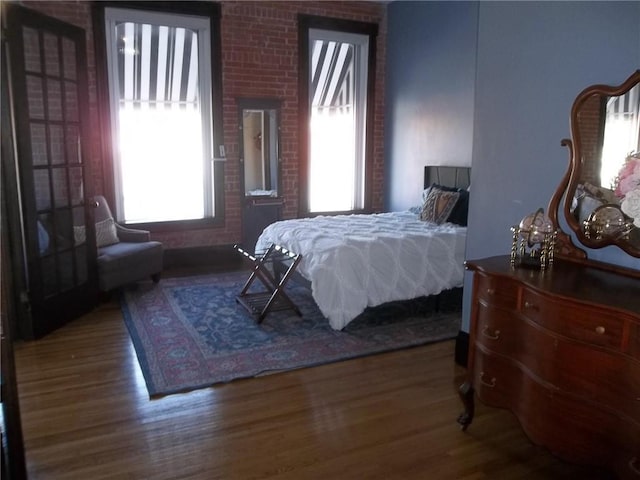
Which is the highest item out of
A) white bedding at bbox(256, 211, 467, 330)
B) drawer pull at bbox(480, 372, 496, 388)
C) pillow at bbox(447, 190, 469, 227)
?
pillow at bbox(447, 190, 469, 227)

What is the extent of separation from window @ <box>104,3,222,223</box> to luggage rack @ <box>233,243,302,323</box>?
1749 millimetres

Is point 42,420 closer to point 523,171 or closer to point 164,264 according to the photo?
point 523,171

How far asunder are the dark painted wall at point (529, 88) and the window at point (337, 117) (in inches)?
143

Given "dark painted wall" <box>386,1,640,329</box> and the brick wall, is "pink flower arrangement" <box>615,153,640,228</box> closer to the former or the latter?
"dark painted wall" <box>386,1,640,329</box>

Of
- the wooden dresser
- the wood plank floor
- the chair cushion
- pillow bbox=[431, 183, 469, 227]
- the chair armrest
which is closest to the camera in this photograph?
the wooden dresser

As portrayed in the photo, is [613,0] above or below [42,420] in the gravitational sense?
above

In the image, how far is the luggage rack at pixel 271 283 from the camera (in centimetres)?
425

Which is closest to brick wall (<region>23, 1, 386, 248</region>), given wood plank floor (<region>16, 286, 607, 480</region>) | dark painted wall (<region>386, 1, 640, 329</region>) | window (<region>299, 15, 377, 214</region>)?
window (<region>299, 15, 377, 214</region>)

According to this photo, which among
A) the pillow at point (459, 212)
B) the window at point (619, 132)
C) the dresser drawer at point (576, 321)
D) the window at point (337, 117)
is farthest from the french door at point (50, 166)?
the window at point (619, 132)

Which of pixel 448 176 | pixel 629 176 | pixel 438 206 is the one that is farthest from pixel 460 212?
pixel 629 176

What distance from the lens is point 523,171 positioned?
9.87 feet

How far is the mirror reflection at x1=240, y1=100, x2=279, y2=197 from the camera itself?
6.38m

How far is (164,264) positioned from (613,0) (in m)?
5.03

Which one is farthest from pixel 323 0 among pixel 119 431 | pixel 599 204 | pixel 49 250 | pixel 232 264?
pixel 119 431
